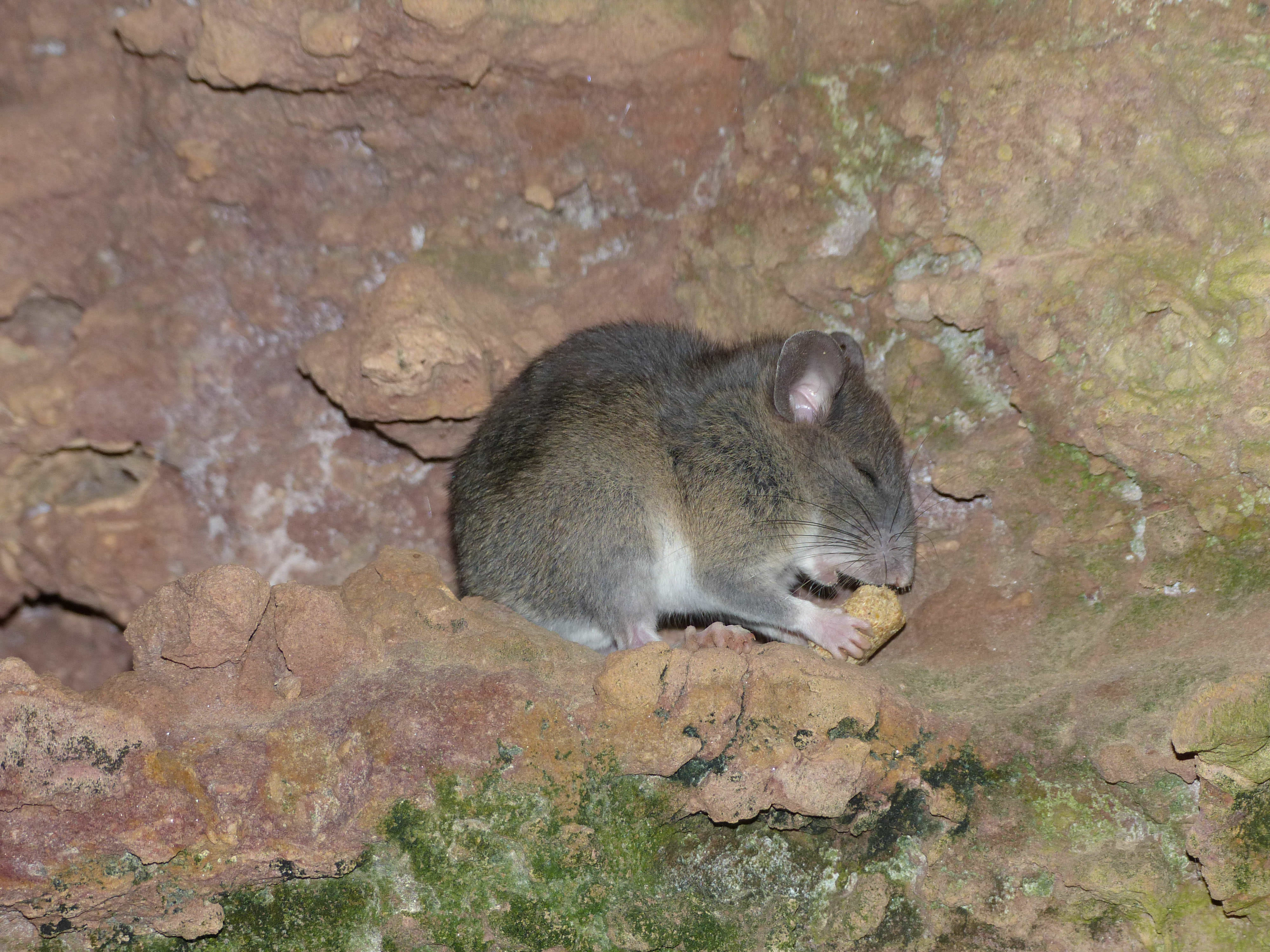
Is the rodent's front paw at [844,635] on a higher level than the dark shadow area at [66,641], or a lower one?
higher

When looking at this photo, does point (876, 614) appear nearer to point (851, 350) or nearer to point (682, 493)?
point (682, 493)

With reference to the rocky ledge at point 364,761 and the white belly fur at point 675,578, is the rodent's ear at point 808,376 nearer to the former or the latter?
the white belly fur at point 675,578

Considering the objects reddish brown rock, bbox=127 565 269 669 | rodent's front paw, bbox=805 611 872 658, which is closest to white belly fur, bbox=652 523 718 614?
rodent's front paw, bbox=805 611 872 658

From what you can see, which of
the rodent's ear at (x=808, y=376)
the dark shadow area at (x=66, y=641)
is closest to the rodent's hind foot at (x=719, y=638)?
the rodent's ear at (x=808, y=376)

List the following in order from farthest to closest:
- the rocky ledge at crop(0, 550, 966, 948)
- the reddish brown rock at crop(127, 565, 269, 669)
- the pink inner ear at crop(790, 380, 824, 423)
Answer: the pink inner ear at crop(790, 380, 824, 423), the reddish brown rock at crop(127, 565, 269, 669), the rocky ledge at crop(0, 550, 966, 948)

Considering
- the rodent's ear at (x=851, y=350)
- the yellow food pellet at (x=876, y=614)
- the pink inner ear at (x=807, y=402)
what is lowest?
the yellow food pellet at (x=876, y=614)

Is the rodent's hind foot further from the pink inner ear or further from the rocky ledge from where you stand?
the pink inner ear

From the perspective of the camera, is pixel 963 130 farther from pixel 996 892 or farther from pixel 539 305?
pixel 996 892
